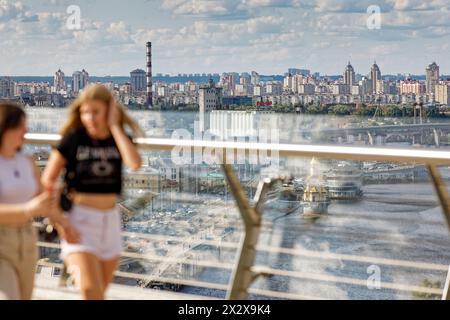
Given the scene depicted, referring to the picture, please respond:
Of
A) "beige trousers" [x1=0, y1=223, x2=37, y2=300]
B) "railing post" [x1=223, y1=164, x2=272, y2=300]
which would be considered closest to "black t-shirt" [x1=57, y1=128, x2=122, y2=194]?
"beige trousers" [x1=0, y1=223, x2=37, y2=300]

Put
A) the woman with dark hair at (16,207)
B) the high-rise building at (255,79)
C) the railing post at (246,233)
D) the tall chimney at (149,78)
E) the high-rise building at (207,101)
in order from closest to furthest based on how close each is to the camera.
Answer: the woman with dark hair at (16,207) < the railing post at (246,233) < the tall chimney at (149,78) < the high-rise building at (207,101) < the high-rise building at (255,79)

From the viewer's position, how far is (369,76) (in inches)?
2781

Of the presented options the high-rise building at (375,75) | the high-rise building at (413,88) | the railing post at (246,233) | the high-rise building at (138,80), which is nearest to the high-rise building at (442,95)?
the high-rise building at (413,88)

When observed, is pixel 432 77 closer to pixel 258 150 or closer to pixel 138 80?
pixel 138 80

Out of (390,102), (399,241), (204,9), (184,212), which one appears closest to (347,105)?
(390,102)

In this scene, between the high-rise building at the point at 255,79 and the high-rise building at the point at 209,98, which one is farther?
the high-rise building at the point at 255,79

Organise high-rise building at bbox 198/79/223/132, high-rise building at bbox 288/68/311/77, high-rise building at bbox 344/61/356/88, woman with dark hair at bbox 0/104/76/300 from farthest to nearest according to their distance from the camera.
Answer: high-rise building at bbox 288/68/311/77
high-rise building at bbox 344/61/356/88
high-rise building at bbox 198/79/223/132
woman with dark hair at bbox 0/104/76/300

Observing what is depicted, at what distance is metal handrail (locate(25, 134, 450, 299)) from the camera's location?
10.6 feet

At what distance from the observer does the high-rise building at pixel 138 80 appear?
6279 cm

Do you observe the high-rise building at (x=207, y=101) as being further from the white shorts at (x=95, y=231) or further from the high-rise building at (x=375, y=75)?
the white shorts at (x=95, y=231)

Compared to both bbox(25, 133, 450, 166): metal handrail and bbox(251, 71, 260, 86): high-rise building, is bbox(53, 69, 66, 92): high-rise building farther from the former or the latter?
bbox(25, 133, 450, 166): metal handrail
